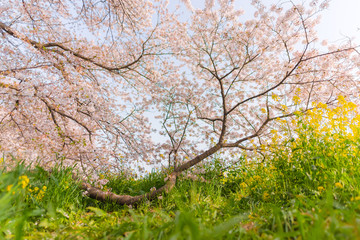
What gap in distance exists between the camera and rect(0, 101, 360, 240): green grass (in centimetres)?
153

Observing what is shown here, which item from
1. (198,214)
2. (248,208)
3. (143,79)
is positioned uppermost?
(143,79)

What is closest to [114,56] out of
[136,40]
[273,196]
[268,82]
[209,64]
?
[136,40]

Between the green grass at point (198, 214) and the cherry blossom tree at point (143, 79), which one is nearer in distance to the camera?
the green grass at point (198, 214)

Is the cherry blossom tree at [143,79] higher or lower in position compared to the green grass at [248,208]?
higher

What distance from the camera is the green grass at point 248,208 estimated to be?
1.53 m

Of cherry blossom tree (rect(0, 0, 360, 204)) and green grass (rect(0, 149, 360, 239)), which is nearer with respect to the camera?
green grass (rect(0, 149, 360, 239))

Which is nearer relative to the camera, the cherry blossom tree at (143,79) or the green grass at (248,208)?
the green grass at (248,208)

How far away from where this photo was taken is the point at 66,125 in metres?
6.03

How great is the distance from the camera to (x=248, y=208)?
10.5 feet

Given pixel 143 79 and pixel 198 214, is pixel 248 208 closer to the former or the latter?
pixel 198 214

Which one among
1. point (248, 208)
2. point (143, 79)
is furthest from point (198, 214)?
point (143, 79)

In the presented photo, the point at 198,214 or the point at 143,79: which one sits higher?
the point at 143,79

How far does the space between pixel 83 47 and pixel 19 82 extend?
2.09 meters

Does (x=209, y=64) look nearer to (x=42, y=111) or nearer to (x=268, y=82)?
(x=268, y=82)
